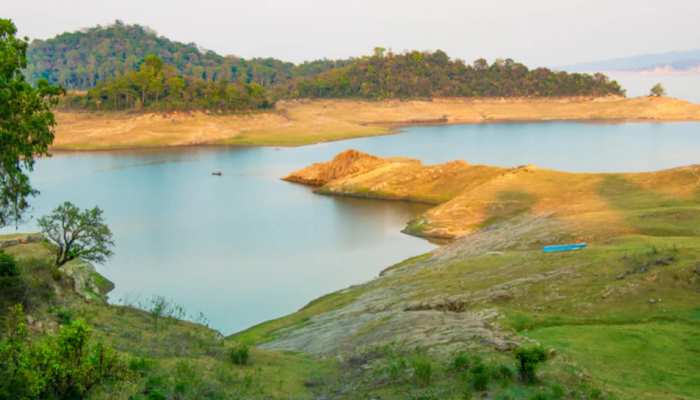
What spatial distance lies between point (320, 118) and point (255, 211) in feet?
272

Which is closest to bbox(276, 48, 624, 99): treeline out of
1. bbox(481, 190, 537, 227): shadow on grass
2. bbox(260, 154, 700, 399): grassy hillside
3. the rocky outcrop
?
the rocky outcrop

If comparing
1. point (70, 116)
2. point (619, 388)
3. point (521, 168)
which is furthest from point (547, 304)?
point (70, 116)

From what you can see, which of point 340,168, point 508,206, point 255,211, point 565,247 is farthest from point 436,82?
point 565,247

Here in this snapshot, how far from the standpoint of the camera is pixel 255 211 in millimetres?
54656

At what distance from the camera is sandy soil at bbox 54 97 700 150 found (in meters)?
107

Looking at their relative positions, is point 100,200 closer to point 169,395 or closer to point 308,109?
point 169,395

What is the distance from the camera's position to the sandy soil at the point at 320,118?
107 meters

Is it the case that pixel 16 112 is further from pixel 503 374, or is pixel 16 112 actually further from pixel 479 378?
pixel 503 374

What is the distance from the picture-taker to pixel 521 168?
55500 mm

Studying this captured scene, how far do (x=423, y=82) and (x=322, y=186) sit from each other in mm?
112263

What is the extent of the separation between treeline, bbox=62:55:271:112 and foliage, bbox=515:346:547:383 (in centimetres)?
11199

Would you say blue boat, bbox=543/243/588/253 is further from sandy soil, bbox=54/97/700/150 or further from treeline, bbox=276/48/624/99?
treeline, bbox=276/48/624/99

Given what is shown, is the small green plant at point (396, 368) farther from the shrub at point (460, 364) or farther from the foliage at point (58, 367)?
the foliage at point (58, 367)

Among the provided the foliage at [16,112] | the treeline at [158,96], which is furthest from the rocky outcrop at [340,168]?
the treeline at [158,96]
